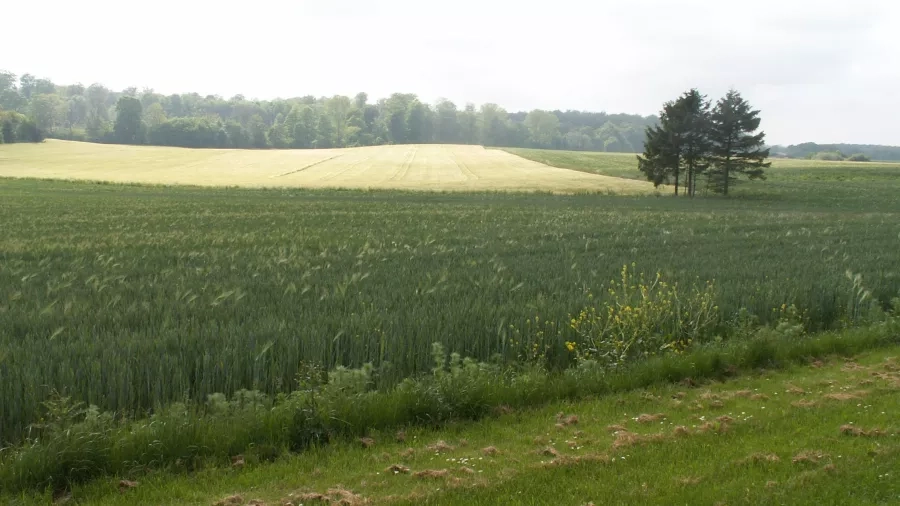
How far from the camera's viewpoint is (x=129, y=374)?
654 cm

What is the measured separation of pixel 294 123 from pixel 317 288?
5724 inches

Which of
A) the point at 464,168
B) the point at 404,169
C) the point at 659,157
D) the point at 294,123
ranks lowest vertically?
the point at 404,169

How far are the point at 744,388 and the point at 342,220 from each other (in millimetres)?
21763

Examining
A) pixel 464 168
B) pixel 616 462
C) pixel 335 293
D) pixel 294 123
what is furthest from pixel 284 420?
pixel 294 123

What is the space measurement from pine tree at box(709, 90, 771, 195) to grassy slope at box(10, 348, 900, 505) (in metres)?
51.8

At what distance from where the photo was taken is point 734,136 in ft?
179

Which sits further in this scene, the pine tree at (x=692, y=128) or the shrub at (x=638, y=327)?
the pine tree at (x=692, y=128)

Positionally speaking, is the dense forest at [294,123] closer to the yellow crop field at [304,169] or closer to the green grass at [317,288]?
the yellow crop field at [304,169]

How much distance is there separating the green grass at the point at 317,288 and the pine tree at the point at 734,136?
99.7 feet

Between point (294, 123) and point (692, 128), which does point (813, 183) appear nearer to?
point (692, 128)

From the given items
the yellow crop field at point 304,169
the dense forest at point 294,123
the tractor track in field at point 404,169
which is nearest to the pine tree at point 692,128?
the yellow crop field at point 304,169

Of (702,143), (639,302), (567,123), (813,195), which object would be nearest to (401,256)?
(639,302)

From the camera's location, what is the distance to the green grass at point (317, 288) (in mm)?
7059

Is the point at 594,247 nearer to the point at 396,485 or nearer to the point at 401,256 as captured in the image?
the point at 401,256
